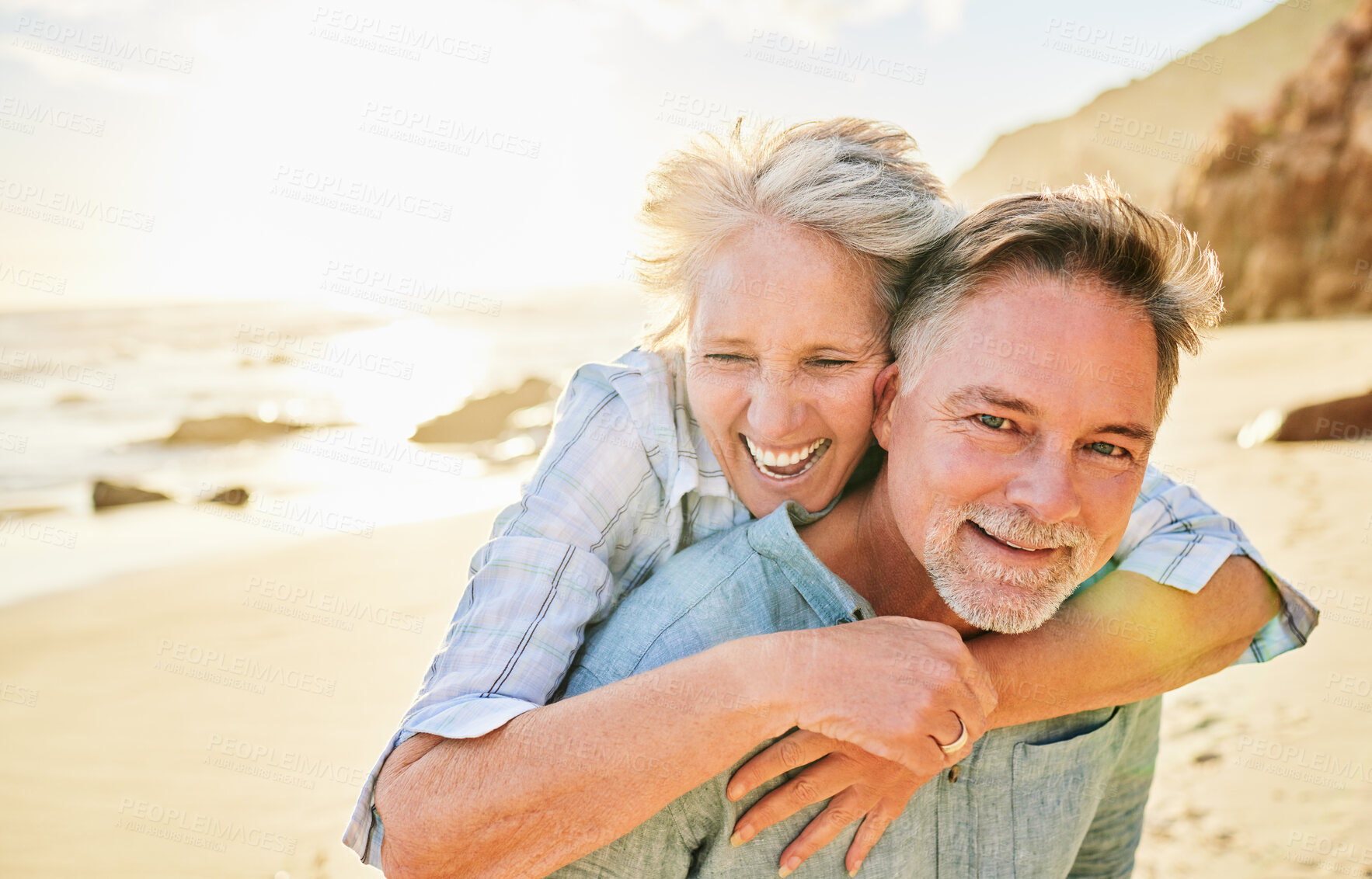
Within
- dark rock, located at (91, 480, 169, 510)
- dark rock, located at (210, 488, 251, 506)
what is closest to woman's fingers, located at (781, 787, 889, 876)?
dark rock, located at (210, 488, 251, 506)

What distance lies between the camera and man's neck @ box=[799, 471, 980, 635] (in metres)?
2.25

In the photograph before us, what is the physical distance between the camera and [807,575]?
6.56 ft

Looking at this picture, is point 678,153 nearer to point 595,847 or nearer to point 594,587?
point 594,587

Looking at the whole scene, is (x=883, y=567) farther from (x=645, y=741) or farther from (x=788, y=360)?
(x=645, y=741)

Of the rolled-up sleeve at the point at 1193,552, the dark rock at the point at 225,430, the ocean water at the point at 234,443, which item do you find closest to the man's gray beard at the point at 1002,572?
the rolled-up sleeve at the point at 1193,552

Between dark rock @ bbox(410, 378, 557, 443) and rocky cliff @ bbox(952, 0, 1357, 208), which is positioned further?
rocky cliff @ bbox(952, 0, 1357, 208)

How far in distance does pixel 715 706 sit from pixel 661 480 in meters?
0.91

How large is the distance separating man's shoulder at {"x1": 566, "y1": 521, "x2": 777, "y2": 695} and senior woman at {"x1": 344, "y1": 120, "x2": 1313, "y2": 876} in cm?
8

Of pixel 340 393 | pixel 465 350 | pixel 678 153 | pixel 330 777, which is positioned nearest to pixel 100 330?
pixel 465 350

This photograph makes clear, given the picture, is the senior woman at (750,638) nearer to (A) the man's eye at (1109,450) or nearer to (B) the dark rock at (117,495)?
(A) the man's eye at (1109,450)

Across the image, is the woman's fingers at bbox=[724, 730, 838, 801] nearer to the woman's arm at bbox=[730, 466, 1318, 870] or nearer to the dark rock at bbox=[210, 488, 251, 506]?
the woman's arm at bbox=[730, 466, 1318, 870]

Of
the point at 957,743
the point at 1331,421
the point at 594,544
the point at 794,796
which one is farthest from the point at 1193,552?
the point at 1331,421

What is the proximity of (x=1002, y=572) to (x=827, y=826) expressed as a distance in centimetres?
62

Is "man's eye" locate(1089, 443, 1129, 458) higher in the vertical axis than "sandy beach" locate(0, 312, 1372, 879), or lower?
higher
